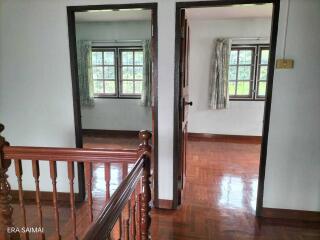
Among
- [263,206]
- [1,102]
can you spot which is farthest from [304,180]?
[1,102]

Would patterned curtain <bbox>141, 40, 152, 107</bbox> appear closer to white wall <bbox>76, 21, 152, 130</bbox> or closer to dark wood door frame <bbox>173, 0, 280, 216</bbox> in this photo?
white wall <bbox>76, 21, 152, 130</bbox>

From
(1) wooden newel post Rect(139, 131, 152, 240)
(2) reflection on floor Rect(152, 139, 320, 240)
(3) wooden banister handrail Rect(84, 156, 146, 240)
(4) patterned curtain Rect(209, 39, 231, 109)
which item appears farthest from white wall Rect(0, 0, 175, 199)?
(4) patterned curtain Rect(209, 39, 231, 109)

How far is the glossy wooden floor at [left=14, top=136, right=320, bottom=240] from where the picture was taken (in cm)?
219

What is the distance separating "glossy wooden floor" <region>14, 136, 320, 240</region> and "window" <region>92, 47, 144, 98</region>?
2.05 m

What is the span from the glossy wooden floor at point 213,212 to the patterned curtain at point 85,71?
6.73 ft

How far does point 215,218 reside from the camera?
240cm

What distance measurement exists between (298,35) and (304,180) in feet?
4.42

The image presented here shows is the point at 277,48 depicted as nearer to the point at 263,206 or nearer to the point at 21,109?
the point at 263,206

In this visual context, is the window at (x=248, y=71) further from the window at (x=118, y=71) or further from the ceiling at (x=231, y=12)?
the window at (x=118, y=71)

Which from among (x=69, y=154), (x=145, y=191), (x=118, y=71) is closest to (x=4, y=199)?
(x=69, y=154)

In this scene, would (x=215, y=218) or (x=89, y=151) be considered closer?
(x=89, y=151)

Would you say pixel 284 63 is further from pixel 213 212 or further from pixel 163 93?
pixel 213 212

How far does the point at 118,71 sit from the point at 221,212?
3.62 metres

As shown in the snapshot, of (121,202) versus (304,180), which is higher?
(121,202)
